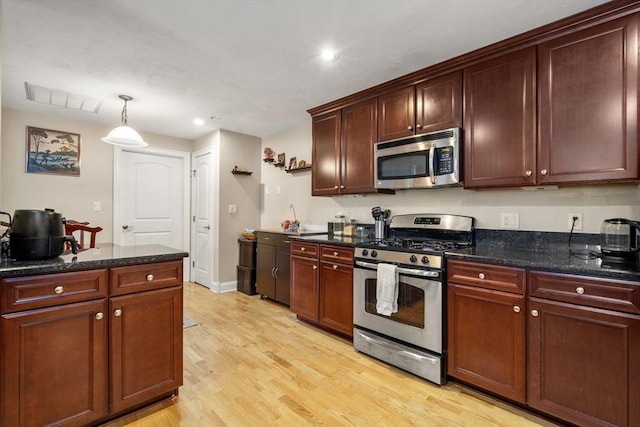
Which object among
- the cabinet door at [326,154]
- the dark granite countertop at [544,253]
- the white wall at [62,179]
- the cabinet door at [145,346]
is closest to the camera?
the dark granite countertop at [544,253]

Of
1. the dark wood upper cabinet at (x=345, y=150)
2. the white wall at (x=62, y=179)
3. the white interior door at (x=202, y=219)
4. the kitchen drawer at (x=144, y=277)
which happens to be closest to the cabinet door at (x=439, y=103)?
the dark wood upper cabinet at (x=345, y=150)

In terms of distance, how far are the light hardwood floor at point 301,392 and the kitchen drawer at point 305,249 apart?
776 mm

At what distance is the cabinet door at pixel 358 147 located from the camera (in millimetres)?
2988

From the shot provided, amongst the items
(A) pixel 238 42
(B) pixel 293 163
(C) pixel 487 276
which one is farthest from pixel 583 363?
(B) pixel 293 163

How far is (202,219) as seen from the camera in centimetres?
484

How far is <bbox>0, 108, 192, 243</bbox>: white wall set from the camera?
11.8 ft

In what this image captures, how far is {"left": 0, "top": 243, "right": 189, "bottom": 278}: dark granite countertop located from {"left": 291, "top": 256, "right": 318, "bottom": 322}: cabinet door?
4.73 feet

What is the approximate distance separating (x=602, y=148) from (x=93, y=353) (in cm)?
307

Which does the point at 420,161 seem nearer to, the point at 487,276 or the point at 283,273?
the point at 487,276

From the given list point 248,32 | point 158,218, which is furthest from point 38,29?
point 158,218

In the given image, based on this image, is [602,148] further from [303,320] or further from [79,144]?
[79,144]

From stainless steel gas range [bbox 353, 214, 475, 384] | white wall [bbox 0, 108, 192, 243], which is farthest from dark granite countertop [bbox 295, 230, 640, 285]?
white wall [bbox 0, 108, 192, 243]

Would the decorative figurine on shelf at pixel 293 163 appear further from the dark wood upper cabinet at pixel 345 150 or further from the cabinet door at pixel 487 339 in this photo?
the cabinet door at pixel 487 339

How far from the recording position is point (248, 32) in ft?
6.76
